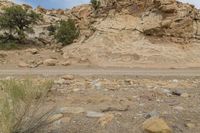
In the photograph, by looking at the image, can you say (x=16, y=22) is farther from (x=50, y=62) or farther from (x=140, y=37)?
(x=140, y=37)

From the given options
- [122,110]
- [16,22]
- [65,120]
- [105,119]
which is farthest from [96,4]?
[105,119]

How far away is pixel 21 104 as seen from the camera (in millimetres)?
7285

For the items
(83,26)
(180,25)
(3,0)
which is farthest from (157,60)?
(3,0)

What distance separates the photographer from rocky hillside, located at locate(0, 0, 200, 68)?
94.4 ft

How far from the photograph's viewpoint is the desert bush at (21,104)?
659 cm

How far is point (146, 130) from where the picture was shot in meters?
7.29

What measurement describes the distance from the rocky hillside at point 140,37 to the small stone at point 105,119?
65.4 feet

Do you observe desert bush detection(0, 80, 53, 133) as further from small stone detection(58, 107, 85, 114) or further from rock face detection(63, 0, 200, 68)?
rock face detection(63, 0, 200, 68)

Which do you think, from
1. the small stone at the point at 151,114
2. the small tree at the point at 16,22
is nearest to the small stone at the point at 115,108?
the small stone at the point at 151,114

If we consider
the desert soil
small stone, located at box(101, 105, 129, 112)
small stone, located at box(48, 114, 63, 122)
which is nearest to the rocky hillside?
the desert soil

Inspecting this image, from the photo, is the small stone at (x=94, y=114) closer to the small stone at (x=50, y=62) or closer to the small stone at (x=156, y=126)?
the small stone at (x=156, y=126)

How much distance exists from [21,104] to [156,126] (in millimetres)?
2274

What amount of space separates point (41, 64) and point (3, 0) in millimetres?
29954

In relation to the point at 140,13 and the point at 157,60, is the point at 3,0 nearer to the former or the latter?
the point at 140,13
